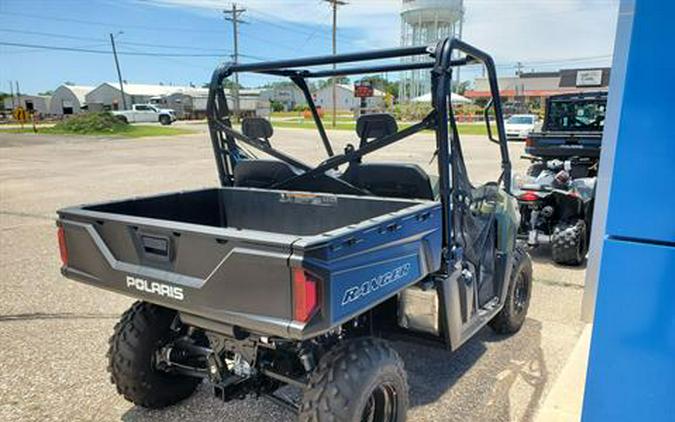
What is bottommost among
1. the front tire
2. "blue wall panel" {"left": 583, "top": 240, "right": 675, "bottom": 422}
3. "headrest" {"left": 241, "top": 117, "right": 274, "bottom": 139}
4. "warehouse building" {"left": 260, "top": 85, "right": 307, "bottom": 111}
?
the front tire

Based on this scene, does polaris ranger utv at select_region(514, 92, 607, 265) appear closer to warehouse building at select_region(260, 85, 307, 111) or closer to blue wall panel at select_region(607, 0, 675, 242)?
warehouse building at select_region(260, 85, 307, 111)

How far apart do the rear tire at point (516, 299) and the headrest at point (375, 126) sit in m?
1.60

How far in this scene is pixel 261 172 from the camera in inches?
149

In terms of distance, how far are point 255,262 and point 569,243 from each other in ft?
16.5

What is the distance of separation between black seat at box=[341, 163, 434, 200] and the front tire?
107 cm

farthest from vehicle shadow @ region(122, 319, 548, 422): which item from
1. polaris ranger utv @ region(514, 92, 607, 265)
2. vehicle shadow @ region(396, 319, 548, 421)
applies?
polaris ranger utv @ region(514, 92, 607, 265)

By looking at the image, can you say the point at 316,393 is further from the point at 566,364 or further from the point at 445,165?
the point at 566,364

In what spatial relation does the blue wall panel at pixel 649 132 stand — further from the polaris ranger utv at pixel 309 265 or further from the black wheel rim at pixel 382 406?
the black wheel rim at pixel 382 406

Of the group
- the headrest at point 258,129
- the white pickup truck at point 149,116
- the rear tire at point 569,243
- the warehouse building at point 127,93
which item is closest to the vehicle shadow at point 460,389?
the headrest at point 258,129

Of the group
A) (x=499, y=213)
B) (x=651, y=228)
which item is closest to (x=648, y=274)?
(x=651, y=228)

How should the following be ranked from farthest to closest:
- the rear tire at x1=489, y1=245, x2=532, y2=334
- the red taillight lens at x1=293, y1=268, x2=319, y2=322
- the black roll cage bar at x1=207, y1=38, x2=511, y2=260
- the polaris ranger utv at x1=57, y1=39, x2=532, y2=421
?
the rear tire at x1=489, y1=245, x2=532, y2=334 → the black roll cage bar at x1=207, y1=38, x2=511, y2=260 → the polaris ranger utv at x1=57, y1=39, x2=532, y2=421 → the red taillight lens at x1=293, y1=268, x2=319, y2=322

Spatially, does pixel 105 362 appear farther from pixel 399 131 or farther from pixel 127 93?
pixel 127 93

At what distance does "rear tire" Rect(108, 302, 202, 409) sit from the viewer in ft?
9.82

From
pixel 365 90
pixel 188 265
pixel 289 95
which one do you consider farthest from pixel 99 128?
pixel 188 265
